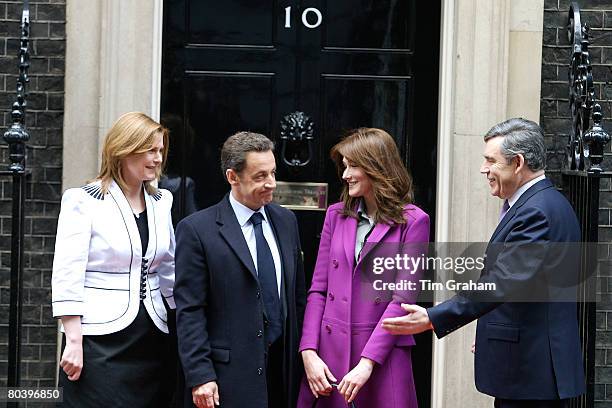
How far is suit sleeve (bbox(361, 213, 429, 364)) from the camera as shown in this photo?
4.51 m

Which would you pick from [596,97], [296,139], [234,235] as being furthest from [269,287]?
[596,97]

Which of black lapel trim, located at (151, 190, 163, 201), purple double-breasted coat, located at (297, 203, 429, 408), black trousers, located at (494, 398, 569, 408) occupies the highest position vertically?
black lapel trim, located at (151, 190, 163, 201)

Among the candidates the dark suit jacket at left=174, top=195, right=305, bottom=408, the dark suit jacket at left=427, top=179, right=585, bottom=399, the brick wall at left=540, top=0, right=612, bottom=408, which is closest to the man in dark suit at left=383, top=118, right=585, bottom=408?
the dark suit jacket at left=427, top=179, right=585, bottom=399

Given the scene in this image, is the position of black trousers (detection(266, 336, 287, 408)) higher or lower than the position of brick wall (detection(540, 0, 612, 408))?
lower

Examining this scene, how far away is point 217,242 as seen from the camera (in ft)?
14.9

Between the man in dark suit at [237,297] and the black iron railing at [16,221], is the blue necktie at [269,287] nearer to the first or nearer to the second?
the man in dark suit at [237,297]

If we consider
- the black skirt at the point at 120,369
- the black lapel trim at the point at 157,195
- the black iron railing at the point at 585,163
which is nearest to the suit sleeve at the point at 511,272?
the black iron railing at the point at 585,163

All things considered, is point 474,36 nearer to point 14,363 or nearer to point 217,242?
point 217,242

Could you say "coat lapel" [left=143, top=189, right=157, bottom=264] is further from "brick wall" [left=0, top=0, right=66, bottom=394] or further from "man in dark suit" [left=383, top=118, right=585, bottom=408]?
"brick wall" [left=0, top=0, right=66, bottom=394]

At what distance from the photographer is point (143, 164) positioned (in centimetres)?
464

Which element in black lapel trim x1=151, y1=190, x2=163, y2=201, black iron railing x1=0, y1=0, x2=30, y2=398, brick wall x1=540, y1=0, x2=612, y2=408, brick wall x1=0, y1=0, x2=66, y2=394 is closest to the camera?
black lapel trim x1=151, y1=190, x2=163, y2=201

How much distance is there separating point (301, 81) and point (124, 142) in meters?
1.91

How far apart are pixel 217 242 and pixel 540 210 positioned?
1.35 metres

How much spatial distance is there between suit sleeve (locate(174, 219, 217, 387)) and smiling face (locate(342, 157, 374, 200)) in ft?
2.28
